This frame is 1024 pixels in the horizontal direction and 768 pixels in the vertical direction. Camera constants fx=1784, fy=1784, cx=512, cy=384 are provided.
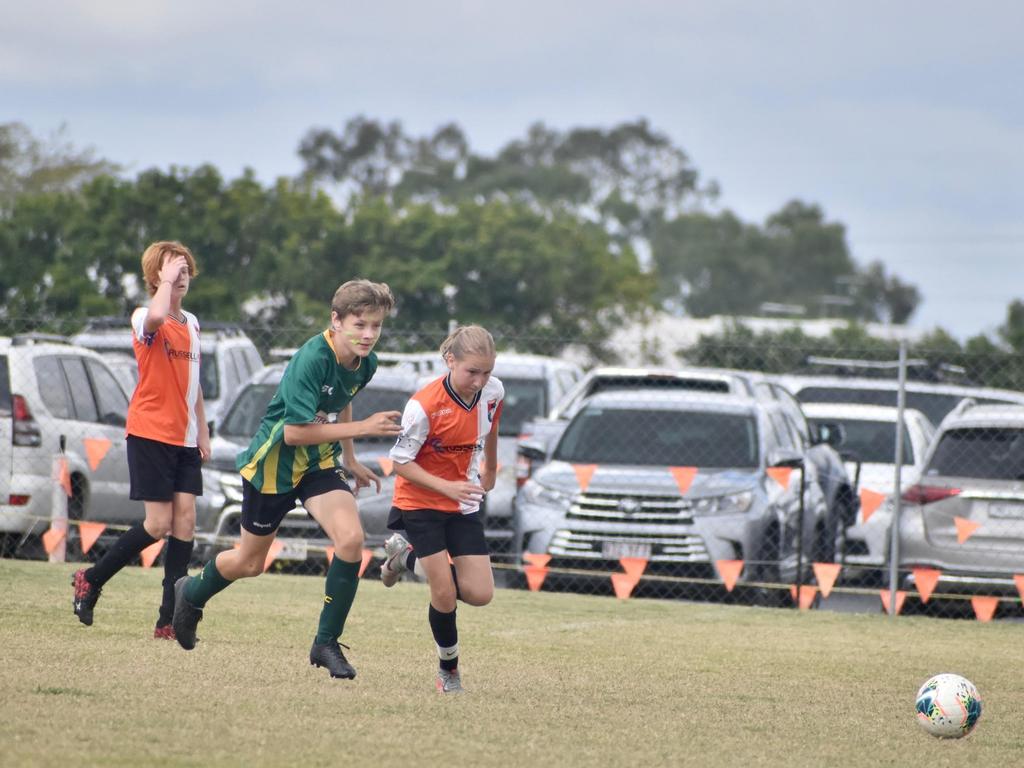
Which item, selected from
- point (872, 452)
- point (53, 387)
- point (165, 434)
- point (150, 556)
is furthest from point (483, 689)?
point (872, 452)

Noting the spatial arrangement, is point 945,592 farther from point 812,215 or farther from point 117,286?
point 812,215

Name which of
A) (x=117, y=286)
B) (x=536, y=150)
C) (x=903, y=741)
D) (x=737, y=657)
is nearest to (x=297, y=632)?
(x=737, y=657)

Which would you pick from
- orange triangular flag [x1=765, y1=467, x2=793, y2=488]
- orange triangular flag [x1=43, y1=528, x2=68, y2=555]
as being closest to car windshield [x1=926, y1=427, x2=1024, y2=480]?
orange triangular flag [x1=765, y1=467, x2=793, y2=488]

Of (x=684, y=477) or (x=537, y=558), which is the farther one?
(x=537, y=558)

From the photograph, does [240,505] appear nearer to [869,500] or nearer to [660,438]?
[660,438]

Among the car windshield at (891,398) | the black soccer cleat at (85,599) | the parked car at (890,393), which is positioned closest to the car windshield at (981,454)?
the parked car at (890,393)

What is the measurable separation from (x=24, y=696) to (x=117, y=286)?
34447 mm

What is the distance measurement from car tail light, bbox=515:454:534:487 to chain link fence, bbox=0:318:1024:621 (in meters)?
0.01

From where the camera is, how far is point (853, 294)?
104 m

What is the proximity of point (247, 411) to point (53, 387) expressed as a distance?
183cm

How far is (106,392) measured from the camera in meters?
14.9

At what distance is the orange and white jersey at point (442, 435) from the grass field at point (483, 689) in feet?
2.63

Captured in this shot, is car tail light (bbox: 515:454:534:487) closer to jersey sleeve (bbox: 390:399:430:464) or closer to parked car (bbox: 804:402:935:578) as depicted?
parked car (bbox: 804:402:935:578)

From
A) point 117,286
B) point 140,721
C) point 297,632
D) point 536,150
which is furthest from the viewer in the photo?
point 536,150
